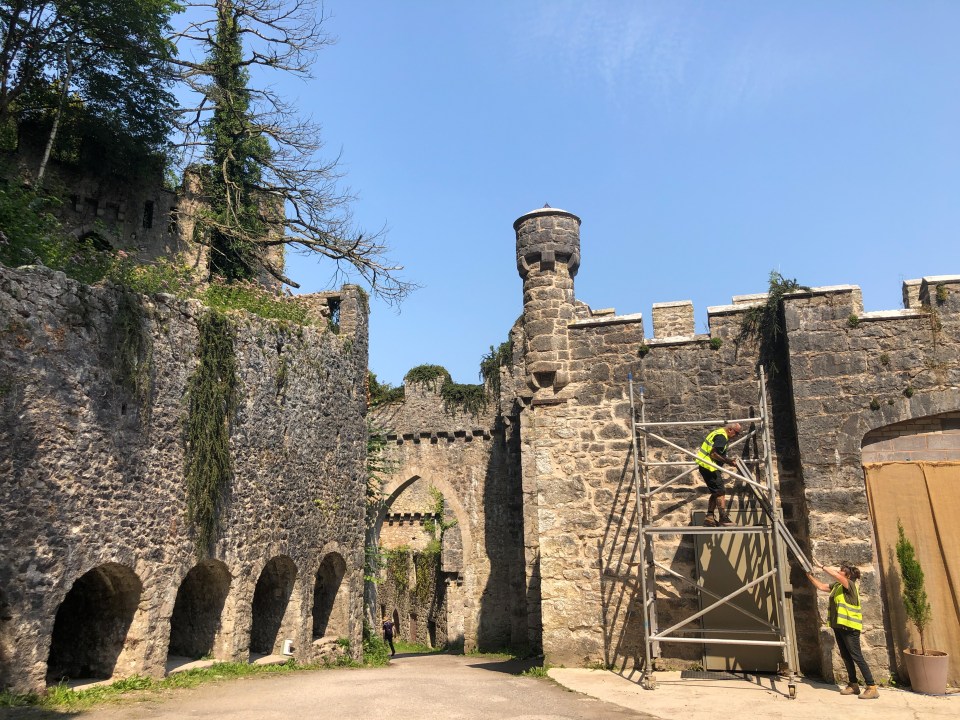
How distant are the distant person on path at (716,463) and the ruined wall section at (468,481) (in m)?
9.63

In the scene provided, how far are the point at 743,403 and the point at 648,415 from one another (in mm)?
1156

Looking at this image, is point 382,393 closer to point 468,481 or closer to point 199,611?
point 468,481

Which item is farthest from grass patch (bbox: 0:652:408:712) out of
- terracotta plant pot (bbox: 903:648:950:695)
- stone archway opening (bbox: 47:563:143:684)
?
terracotta plant pot (bbox: 903:648:950:695)

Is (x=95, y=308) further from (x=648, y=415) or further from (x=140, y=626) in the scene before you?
(x=648, y=415)

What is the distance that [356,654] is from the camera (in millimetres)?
13969

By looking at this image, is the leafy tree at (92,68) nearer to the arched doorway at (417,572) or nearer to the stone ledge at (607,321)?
the stone ledge at (607,321)

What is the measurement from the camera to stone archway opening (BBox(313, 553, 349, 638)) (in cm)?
1386

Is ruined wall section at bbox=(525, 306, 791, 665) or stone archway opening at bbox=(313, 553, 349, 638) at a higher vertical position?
ruined wall section at bbox=(525, 306, 791, 665)

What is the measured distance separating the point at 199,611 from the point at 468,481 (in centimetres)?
1143

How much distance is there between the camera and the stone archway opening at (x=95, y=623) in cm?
858

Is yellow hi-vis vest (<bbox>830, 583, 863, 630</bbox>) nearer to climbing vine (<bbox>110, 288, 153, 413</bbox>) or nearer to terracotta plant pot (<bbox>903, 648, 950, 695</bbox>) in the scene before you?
terracotta plant pot (<bbox>903, 648, 950, 695</bbox>)

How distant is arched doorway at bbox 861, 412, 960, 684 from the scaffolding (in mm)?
948

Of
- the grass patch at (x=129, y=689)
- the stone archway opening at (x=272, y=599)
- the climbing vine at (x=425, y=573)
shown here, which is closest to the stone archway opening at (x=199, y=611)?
the grass patch at (x=129, y=689)

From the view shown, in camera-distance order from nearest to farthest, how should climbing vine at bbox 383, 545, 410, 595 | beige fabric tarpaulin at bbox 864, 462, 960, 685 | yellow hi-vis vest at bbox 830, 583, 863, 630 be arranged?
yellow hi-vis vest at bbox 830, 583, 863, 630 < beige fabric tarpaulin at bbox 864, 462, 960, 685 < climbing vine at bbox 383, 545, 410, 595
